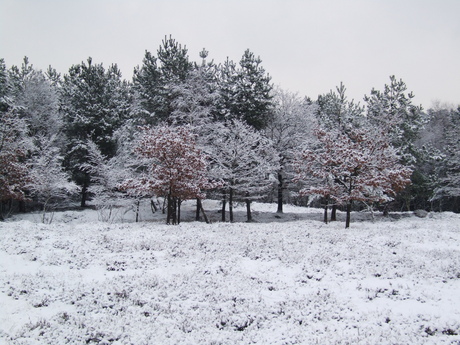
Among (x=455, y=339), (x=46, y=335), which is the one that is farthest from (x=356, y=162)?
(x=46, y=335)

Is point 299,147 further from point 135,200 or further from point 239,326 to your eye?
point 239,326

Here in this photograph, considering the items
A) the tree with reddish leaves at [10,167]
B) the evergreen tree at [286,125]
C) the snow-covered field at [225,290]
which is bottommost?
the snow-covered field at [225,290]

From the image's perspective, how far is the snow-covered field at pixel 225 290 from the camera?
8.01 metres

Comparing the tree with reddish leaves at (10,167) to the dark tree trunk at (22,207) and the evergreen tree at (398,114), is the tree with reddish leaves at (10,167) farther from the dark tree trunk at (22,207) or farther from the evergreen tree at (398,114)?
the evergreen tree at (398,114)

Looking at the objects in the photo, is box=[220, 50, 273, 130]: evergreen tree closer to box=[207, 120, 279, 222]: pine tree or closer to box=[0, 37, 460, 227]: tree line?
box=[0, 37, 460, 227]: tree line

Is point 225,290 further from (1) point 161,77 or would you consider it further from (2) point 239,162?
(1) point 161,77

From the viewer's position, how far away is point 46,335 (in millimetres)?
7535

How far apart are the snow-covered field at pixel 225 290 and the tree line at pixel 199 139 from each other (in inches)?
304

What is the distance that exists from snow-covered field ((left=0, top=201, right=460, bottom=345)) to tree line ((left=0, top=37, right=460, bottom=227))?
304 inches

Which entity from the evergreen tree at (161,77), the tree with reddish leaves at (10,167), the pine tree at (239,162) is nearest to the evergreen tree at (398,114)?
the pine tree at (239,162)

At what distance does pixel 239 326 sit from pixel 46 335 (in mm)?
4735

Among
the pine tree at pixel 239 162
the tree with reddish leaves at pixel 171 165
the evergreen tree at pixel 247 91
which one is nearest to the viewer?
the tree with reddish leaves at pixel 171 165

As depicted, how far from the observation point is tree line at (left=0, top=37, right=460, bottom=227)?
23.6m

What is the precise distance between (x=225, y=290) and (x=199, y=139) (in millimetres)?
22264
